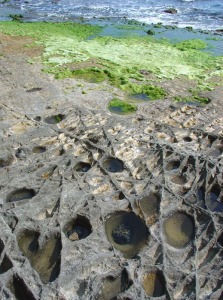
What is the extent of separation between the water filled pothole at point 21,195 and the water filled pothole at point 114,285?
391 cm

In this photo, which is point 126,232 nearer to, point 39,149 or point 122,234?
point 122,234

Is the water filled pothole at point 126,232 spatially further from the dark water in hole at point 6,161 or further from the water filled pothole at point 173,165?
the dark water in hole at point 6,161

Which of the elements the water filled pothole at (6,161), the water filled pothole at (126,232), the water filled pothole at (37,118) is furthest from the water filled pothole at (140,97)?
the water filled pothole at (126,232)

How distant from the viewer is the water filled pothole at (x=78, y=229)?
30.9 ft

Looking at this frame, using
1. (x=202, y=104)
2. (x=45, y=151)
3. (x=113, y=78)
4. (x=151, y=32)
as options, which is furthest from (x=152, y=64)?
(x=45, y=151)

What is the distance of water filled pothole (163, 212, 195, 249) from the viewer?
9.31m

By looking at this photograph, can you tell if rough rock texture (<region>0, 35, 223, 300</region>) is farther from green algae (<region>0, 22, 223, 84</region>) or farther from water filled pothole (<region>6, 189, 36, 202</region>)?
green algae (<region>0, 22, 223, 84</region>)

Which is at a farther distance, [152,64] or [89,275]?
[152,64]

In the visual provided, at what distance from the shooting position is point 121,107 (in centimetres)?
1568

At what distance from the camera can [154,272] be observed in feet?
27.7

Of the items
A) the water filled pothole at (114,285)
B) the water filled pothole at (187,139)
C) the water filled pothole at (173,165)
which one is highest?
the water filled pothole at (187,139)

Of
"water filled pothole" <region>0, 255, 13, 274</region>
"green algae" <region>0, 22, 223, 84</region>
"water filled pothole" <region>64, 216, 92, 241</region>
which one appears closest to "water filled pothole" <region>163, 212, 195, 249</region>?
"water filled pothole" <region>64, 216, 92, 241</region>

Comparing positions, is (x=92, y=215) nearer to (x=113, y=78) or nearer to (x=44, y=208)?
(x=44, y=208)

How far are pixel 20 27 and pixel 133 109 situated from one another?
18.2 m
